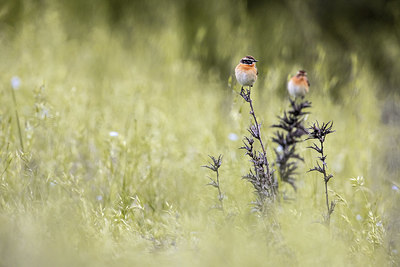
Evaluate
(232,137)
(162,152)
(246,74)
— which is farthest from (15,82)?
(246,74)

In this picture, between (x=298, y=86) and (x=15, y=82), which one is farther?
(x=15, y=82)

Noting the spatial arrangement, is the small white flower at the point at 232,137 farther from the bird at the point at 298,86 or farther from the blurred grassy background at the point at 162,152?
the bird at the point at 298,86

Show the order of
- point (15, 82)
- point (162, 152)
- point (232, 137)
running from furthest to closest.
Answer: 1. point (15, 82)
2. point (232, 137)
3. point (162, 152)

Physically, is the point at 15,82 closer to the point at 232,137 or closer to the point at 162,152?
the point at 162,152

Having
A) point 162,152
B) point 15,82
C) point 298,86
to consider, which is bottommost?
point 162,152

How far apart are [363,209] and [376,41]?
3781mm

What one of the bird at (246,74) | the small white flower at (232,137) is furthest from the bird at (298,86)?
the small white flower at (232,137)

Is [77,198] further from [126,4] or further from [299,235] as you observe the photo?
[126,4]

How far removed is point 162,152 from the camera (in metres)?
2.44

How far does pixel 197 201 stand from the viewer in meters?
2.02

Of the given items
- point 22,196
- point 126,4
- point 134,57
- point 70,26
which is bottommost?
point 22,196

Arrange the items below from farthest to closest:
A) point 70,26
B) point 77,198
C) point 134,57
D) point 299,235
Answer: point 70,26
point 134,57
point 77,198
point 299,235

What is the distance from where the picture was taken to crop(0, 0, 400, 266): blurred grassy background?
1371 millimetres

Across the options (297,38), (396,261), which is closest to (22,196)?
(396,261)
